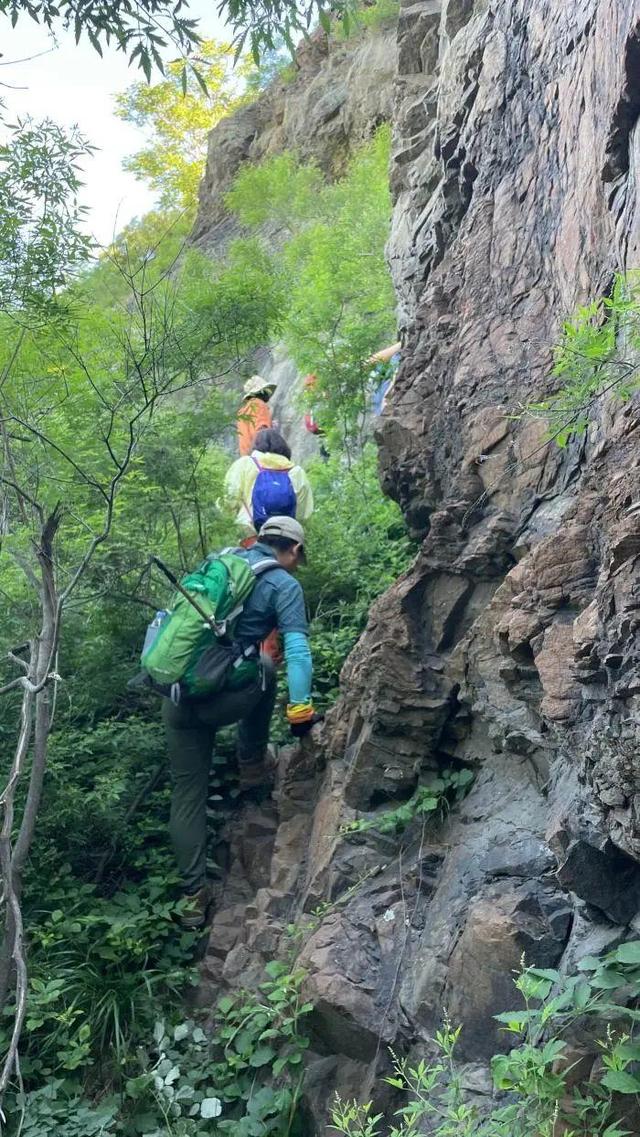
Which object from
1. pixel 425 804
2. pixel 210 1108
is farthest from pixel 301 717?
pixel 210 1108

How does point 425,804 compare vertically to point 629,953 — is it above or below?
above

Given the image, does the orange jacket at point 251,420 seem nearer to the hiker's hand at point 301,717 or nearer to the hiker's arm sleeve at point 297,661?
the hiker's arm sleeve at point 297,661

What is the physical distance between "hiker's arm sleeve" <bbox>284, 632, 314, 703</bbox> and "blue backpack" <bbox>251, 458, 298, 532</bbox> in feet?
3.70

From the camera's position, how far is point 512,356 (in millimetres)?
5570

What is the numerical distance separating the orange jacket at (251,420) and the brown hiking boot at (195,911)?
3.20 m

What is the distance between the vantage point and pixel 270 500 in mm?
7102

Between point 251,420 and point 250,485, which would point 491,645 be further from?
point 251,420

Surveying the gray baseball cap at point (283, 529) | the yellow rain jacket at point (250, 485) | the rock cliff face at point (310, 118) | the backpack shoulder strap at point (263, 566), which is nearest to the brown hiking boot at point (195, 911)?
the backpack shoulder strap at point (263, 566)

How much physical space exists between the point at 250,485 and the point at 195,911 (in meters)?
2.86

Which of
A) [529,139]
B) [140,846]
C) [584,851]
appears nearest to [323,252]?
[529,139]

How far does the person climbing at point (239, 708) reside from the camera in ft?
20.2

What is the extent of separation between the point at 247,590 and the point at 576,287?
2373 millimetres

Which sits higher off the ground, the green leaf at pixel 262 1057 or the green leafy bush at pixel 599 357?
the green leafy bush at pixel 599 357

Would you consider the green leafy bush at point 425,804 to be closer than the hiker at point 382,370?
Yes
